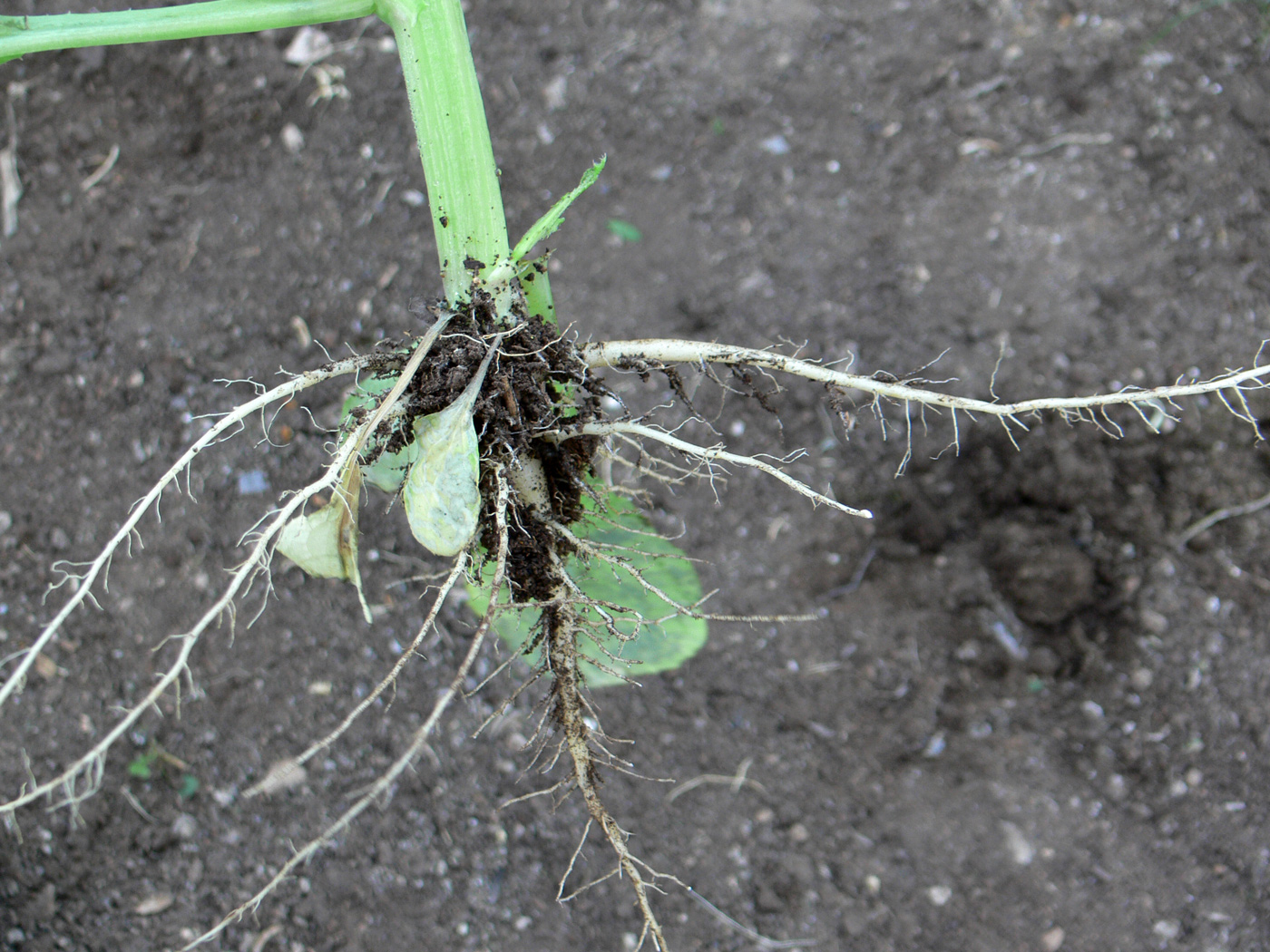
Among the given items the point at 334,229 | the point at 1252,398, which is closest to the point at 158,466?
the point at 334,229

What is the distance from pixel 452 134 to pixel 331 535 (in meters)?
0.41

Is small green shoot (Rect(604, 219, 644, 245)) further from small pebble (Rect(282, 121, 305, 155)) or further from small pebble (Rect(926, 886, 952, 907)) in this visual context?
small pebble (Rect(926, 886, 952, 907))

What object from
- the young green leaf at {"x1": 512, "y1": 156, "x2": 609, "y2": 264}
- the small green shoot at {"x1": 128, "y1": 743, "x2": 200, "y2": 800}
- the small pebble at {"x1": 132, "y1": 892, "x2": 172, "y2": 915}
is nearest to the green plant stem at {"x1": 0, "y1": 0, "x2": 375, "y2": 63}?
the young green leaf at {"x1": 512, "y1": 156, "x2": 609, "y2": 264}

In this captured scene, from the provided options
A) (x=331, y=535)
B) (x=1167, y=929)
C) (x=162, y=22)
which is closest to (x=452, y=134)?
(x=162, y=22)

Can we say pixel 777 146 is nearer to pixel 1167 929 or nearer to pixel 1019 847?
pixel 1019 847

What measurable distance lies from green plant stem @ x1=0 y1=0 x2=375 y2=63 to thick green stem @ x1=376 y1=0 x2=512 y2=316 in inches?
2.7

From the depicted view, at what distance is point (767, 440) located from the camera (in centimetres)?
129

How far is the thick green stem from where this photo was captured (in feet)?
2.44

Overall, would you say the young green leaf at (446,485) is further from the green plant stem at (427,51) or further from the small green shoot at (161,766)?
the small green shoot at (161,766)

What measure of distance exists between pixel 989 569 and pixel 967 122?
760 mm

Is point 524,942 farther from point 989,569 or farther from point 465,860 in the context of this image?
point 989,569

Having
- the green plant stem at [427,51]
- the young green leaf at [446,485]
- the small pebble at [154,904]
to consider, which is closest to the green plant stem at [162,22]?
the green plant stem at [427,51]

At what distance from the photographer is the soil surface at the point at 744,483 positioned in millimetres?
1167

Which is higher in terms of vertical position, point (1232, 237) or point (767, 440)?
point (1232, 237)
